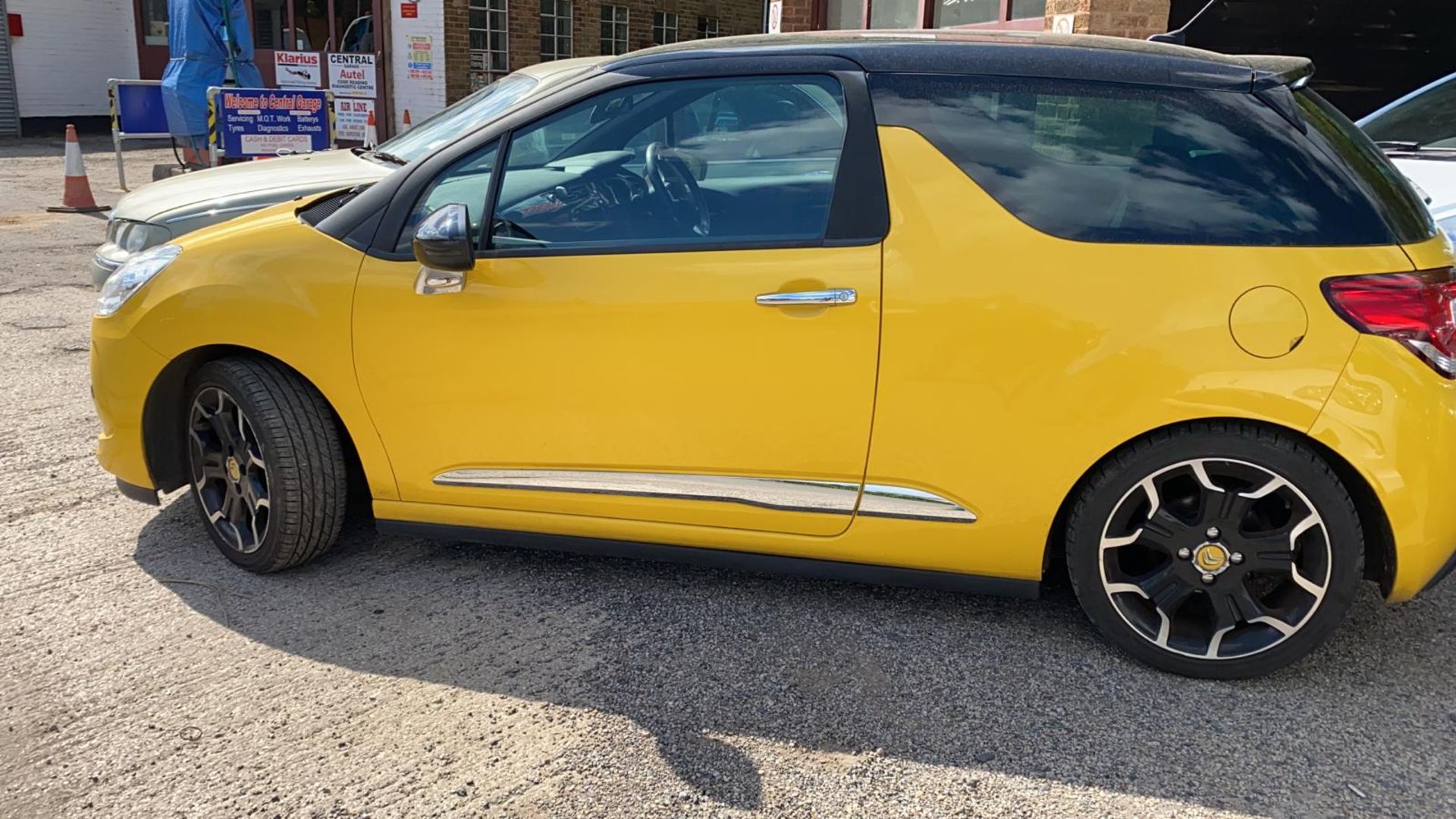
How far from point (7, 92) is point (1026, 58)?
21.2 meters

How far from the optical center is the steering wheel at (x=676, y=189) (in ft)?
10.6

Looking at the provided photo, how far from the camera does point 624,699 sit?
298 cm

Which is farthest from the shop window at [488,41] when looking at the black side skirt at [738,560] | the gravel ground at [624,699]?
the black side skirt at [738,560]

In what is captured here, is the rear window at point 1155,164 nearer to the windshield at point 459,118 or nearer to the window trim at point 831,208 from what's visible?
the window trim at point 831,208

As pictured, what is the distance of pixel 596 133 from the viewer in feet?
11.3

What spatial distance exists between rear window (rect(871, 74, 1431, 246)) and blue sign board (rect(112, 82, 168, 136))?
1177 cm

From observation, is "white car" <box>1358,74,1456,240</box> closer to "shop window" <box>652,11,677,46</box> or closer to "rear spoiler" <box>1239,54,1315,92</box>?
"rear spoiler" <box>1239,54,1315,92</box>

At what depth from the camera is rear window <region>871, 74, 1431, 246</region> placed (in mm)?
2906

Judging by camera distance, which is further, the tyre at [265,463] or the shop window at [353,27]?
the shop window at [353,27]

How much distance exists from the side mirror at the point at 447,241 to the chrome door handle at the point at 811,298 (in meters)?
0.86

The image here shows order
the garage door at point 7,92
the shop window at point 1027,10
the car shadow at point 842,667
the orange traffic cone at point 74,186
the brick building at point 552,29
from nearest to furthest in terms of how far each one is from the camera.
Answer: the car shadow at point 842,667
the shop window at point 1027,10
the orange traffic cone at point 74,186
the brick building at point 552,29
the garage door at point 7,92

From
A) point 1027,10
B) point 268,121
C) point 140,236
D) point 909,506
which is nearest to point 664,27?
point 268,121

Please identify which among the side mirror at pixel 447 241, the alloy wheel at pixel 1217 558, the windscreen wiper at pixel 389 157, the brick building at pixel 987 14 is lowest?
the alloy wheel at pixel 1217 558

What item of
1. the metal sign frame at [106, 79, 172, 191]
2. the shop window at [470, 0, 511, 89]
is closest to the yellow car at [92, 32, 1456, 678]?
the metal sign frame at [106, 79, 172, 191]
